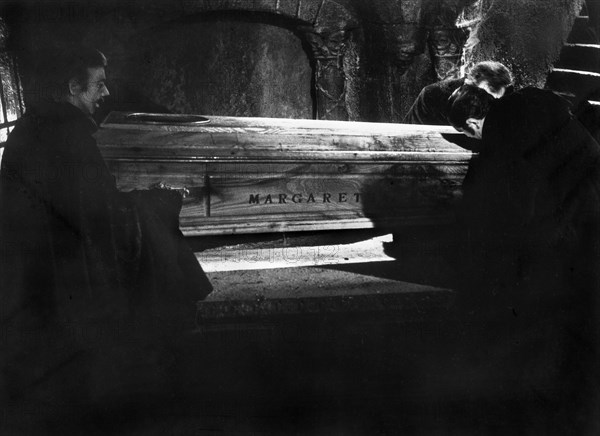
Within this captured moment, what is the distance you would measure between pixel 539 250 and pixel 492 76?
0.78m

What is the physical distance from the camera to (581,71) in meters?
3.05

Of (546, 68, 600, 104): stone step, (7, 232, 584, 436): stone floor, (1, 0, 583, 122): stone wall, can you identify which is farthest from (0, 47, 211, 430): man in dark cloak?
(546, 68, 600, 104): stone step

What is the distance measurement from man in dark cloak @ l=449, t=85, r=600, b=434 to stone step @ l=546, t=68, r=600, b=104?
0.41m

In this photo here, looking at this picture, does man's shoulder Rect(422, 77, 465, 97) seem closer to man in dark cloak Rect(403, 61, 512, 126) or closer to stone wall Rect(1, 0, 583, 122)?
man in dark cloak Rect(403, 61, 512, 126)

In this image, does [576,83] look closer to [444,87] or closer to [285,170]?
[444,87]

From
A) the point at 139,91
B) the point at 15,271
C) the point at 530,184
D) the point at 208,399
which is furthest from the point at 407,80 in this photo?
the point at 15,271

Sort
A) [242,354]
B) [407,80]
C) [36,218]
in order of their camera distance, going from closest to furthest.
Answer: [36,218] < [242,354] < [407,80]

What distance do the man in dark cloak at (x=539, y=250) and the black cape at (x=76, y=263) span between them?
116 cm

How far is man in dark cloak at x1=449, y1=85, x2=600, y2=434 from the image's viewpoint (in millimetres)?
2641

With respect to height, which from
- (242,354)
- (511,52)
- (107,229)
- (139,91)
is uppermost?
(511,52)

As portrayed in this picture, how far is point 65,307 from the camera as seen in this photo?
240 cm

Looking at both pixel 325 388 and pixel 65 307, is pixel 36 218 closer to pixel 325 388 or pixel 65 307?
pixel 65 307

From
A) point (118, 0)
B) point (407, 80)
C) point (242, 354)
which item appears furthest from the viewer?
point (407, 80)

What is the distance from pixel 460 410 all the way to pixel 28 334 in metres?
1.73
